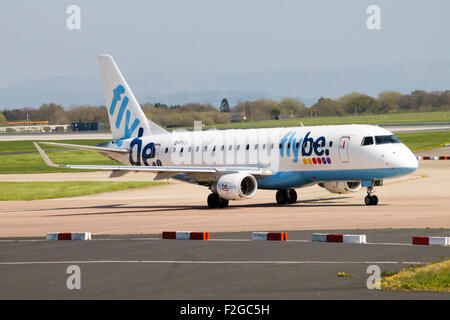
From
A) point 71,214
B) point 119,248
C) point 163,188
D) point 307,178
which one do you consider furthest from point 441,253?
point 163,188

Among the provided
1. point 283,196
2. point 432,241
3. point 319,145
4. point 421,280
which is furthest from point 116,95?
point 421,280

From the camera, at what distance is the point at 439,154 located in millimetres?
85312

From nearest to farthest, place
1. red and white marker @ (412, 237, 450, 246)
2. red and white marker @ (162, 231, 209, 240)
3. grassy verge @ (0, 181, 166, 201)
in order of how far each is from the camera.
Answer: red and white marker @ (412, 237, 450, 246) → red and white marker @ (162, 231, 209, 240) → grassy verge @ (0, 181, 166, 201)

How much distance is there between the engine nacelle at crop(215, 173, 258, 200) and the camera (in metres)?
41.2

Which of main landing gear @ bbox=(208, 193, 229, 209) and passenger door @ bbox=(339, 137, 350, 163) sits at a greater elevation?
passenger door @ bbox=(339, 137, 350, 163)

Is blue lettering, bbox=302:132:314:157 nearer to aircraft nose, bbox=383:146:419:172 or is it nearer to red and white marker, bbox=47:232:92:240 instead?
aircraft nose, bbox=383:146:419:172

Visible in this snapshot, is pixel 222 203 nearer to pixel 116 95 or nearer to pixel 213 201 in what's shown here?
pixel 213 201

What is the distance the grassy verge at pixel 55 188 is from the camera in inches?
2142

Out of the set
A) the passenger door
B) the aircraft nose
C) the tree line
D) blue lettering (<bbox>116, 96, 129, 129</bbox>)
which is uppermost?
→ the tree line

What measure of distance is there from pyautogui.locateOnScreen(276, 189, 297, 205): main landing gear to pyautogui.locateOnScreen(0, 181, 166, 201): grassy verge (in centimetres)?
1651

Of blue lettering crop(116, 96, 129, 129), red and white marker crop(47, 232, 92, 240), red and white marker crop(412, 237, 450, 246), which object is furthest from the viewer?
blue lettering crop(116, 96, 129, 129)

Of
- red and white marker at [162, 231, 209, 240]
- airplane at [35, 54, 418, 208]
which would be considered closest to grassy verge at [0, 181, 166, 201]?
airplane at [35, 54, 418, 208]

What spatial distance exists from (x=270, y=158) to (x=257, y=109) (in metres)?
93.0
